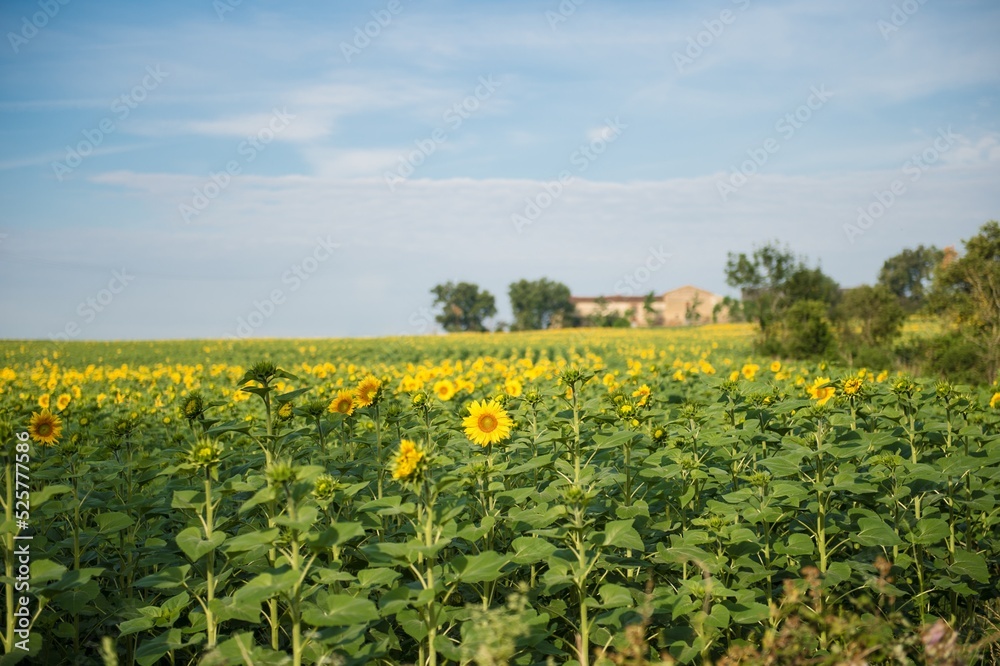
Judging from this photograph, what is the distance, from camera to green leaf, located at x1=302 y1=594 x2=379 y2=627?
272 centimetres

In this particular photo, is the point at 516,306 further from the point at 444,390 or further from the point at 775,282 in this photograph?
the point at 444,390

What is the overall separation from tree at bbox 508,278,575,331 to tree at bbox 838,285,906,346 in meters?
71.3

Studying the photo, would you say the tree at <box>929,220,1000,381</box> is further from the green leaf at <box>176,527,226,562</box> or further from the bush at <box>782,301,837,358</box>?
the green leaf at <box>176,527,226,562</box>

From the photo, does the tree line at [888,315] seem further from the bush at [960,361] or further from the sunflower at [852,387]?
the sunflower at [852,387]

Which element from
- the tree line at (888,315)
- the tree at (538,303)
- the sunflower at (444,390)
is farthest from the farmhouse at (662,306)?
the sunflower at (444,390)

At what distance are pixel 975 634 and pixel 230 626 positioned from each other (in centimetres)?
453

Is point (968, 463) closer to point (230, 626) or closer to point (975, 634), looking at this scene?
point (975, 634)

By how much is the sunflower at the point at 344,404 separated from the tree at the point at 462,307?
300ft

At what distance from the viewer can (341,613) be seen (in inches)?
110

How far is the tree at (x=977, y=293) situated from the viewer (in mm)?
21172

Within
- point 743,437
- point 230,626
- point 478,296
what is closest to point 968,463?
point 743,437

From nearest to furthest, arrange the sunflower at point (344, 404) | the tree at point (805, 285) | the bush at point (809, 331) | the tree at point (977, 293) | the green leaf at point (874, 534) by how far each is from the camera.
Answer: the green leaf at point (874, 534), the sunflower at point (344, 404), the tree at point (977, 293), the bush at point (809, 331), the tree at point (805, 285)

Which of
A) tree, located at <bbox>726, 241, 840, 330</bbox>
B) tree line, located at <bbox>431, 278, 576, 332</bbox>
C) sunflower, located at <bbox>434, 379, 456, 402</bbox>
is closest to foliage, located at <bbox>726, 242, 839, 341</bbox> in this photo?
tree, located at <bbox>726, 241, 840, 330</bbox>

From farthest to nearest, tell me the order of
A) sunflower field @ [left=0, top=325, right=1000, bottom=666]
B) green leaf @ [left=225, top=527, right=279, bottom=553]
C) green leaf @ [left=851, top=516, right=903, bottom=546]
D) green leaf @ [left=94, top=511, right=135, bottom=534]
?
green leaf @ [left=851, top=516, right=903, bottom=546] → green leaf @ [left=94, top=511, right=135, bottom=534] → sunflower field @ [left=0, top=325, right=1000, bottom=666] → green leaf @ [left=225, top=527, right=279, bottom=553]
